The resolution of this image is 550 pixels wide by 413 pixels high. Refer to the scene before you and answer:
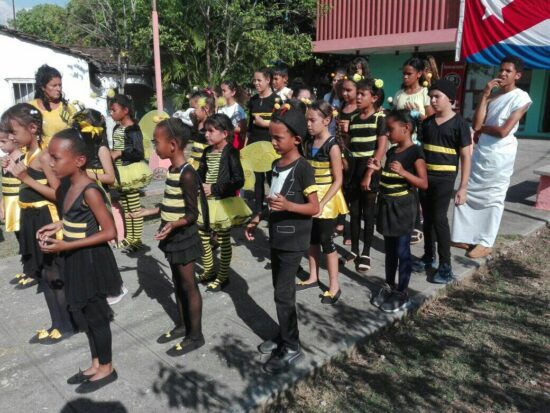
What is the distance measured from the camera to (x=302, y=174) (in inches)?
120

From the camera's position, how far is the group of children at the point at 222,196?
2.85 m

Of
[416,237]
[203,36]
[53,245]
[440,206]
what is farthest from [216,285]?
[203,36]

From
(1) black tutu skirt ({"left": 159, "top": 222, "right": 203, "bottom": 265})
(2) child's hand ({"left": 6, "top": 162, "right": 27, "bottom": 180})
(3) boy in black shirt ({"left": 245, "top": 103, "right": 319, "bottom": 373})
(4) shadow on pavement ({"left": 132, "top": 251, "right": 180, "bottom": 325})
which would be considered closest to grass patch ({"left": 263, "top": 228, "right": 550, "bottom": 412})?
(3) boy in black shirt ({"left": 245, "top": 103, "right": 319, "bottom": 373})

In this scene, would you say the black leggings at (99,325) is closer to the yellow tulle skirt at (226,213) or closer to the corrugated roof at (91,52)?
the yellow tulle skirt at (226,213)

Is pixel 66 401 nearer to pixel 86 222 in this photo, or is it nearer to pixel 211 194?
pixel 86 222

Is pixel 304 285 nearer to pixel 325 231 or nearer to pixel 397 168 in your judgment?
pixel 325 231

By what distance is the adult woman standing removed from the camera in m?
4.71

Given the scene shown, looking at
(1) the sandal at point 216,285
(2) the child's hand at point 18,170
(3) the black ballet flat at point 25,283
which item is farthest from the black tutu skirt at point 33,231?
(1) the sandal at point 216,285

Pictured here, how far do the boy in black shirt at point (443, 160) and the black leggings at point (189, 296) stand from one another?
94.4 inches

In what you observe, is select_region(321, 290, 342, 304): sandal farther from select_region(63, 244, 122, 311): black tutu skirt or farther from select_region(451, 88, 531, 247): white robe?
select_region(451, 88, 531, 247): white robe

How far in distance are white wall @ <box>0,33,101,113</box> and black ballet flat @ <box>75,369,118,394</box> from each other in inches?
494

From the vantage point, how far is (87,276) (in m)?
2.80

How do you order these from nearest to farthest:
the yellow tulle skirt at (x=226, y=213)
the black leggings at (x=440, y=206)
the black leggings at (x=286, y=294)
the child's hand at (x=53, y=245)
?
1. the child's hand at (x=53, y=245)
2. the black leggings at (x=286, y=294)
3. the yellow tulle skirt at (x=226, y=213)
4. the black leggings at (x=440, y=206)

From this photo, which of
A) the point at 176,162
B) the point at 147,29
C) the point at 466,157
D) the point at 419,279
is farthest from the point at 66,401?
the point at 147,29
